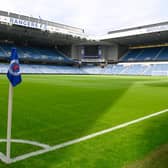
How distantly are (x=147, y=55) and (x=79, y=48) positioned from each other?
60.4 ft

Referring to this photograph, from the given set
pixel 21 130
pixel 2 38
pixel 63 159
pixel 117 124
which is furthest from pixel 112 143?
pixel 2 38

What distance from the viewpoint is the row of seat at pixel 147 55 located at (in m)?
54.5

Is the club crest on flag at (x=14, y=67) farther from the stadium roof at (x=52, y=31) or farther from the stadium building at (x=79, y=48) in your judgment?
the stadium roof at (x=52, y=31)

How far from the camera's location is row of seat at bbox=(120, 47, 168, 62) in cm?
5449

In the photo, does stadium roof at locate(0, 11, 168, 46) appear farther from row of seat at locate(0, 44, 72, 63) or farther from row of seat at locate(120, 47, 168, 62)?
row of seat at locate(0, 44, 72, 63)

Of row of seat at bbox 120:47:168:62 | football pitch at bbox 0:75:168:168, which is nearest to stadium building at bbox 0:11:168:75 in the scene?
row of seat at bbox 120:47:168:62

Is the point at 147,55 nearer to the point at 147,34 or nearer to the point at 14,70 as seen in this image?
the point at 147,34

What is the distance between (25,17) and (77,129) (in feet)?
142

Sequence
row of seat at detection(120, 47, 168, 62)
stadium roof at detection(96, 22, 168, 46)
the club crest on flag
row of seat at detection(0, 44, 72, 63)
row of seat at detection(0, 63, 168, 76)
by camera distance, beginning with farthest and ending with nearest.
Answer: row of seat at detection(120, 47, 168, 62), row of seat at detection(0, 44, 72, 63), row of seat at detection(0, 63, 168, 76), stadium roof at detection(96, 22, 168, 46), the club crest on flag

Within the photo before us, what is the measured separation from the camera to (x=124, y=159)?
3.30 meters

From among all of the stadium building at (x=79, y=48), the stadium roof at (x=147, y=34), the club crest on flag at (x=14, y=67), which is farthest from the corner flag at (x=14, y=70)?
the stadium roof at (x=147, y=34)

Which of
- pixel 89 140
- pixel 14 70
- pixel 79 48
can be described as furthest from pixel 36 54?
pixel 14 70

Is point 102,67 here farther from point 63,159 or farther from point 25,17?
point 63,159

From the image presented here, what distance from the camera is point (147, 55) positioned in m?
57.4
